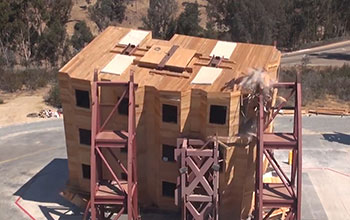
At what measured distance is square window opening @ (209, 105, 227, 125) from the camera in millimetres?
29203

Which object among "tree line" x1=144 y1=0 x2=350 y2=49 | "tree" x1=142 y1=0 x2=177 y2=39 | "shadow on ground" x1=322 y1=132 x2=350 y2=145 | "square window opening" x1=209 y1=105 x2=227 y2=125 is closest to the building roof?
"square window opening" x1=209 y1=105 x2=227 y2=125

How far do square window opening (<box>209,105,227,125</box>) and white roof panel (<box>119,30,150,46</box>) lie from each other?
8265mm

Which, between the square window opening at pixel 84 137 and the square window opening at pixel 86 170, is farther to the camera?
the square window opening at pixel 86 170

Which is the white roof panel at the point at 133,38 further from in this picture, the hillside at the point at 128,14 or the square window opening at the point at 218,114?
the hillside at the point at 128,14

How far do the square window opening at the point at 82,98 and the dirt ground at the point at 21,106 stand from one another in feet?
55.8

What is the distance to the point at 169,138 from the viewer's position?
30938 mm

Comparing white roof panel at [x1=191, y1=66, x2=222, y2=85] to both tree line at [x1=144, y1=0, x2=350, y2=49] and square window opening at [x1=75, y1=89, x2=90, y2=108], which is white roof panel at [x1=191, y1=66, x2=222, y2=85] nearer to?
square window opening at [x1=75, y1=89, x2=90, y2=108]

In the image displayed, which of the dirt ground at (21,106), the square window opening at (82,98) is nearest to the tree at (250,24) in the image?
the dirt ground at (21,106)

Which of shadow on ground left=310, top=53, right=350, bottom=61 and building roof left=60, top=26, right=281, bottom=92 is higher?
building roof left=60, top=26, right=281, bottom=92

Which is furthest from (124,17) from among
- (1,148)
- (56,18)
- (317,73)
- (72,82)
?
(72,82)

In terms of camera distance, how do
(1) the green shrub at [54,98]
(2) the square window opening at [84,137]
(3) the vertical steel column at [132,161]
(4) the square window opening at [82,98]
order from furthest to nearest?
1. (1) the green shrub at [54,98]
2. (2) the square window opening at [84,137]
3. (4) the square window opening at [82,98]
4. (3) the vertical steel column at [132,161]

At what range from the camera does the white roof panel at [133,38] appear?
34.9m

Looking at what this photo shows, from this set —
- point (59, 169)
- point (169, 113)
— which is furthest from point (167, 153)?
point (59, 169)

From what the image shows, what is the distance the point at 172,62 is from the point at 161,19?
51.7 m
